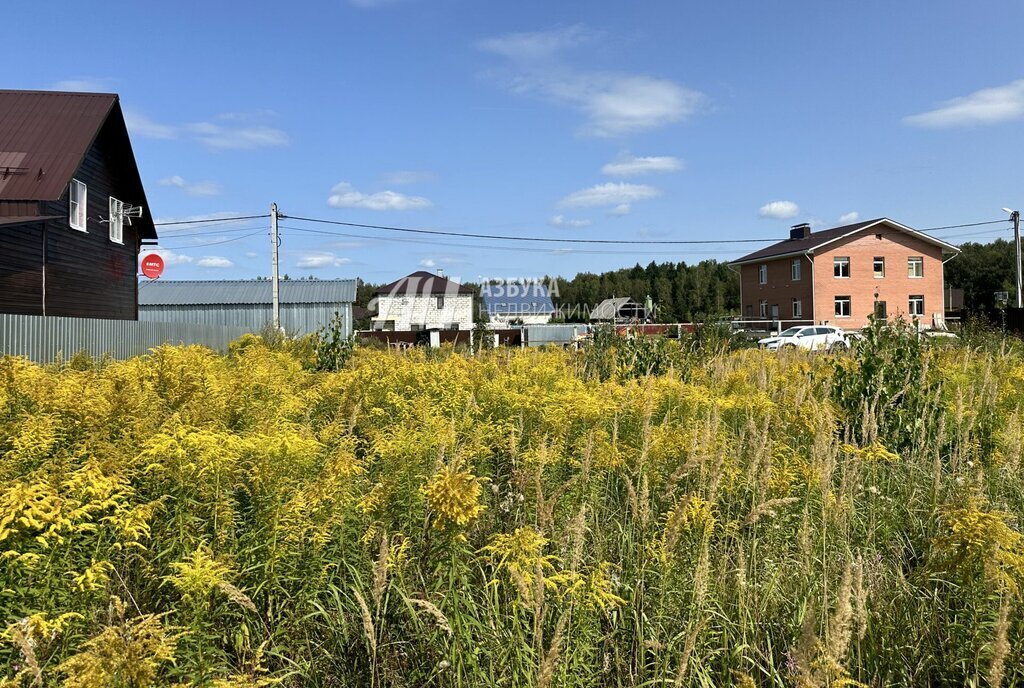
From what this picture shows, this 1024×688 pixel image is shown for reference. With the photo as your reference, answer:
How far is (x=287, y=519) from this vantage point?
2.61m

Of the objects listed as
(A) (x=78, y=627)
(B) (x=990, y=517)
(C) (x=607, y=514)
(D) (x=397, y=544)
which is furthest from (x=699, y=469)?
(A) (x=78, y=627)

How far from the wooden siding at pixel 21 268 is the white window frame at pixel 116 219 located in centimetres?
409

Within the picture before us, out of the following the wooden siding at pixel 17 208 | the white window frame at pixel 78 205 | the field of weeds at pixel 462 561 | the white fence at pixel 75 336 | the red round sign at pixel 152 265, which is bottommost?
the field of weeds at pixel 462 561

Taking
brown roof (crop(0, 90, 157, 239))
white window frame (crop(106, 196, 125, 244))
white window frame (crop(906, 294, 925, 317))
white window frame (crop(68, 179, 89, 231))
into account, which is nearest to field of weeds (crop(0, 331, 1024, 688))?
brown roof (crop(0, 90, 157, 239))

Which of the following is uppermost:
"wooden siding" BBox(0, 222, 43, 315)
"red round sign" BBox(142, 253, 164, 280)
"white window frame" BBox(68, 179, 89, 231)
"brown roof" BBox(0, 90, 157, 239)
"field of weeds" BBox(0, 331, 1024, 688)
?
"brown roof" BBox(0, 90, 157, 239)

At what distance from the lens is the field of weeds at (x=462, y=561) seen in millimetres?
2152

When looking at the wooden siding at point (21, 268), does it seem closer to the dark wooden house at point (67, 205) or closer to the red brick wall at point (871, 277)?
the dark wooden house at point (67, 205)

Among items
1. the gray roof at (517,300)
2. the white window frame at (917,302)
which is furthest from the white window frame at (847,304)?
the gray roof at (517,300)

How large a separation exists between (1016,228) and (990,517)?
45197mm

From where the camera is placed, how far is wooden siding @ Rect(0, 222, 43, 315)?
16406 mm

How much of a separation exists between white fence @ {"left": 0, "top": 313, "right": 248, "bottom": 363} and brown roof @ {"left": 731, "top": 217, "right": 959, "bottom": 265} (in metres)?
39.8

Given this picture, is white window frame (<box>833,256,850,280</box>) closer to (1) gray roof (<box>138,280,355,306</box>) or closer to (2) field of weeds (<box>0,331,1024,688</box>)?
(1) gray roof (<box>138,280,355,306</box>)

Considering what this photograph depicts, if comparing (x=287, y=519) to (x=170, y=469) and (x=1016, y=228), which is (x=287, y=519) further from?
(x=1016, y=228)

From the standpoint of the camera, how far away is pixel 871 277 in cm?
4381
